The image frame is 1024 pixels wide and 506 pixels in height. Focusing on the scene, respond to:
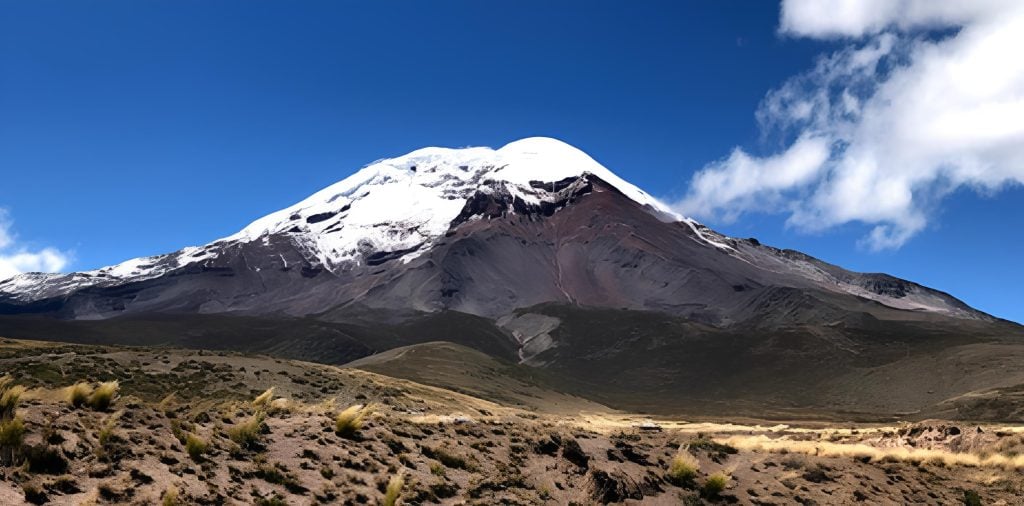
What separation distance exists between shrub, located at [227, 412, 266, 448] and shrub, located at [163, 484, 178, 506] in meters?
3.70

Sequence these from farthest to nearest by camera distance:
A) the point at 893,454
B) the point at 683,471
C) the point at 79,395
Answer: the point at 893,454 → the point at 683,471 → the point at 79,395

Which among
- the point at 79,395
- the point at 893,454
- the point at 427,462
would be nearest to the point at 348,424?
the point at 427,462

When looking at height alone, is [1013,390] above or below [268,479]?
above

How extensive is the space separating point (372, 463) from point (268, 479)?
2.94 m

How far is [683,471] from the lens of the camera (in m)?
21.0

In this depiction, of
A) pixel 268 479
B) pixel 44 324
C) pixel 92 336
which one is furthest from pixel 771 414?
pixel 44 324

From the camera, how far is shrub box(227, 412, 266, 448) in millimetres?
16734

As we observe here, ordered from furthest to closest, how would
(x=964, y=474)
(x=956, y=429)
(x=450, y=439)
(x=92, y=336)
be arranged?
(x=92, y=336) → (x=956, y=429) → (x=964, y=474) → (x=450, y=439)

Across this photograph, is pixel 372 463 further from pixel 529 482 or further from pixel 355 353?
pixel 355 353

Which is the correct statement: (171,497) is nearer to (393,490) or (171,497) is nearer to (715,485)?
(393,490)

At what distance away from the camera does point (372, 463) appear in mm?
17609

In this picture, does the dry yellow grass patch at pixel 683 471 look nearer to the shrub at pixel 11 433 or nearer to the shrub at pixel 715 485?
the shrub at pixel 715 485

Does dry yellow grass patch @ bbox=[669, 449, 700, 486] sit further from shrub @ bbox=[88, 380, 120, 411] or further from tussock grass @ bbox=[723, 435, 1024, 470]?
shrub @ bbox=[88, 380, 120, 411]

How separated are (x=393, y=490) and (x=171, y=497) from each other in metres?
4.65
